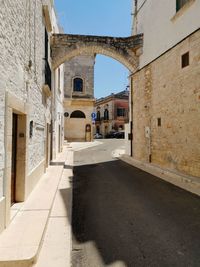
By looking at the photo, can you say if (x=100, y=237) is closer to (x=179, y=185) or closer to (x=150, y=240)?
(x=150, y=240)

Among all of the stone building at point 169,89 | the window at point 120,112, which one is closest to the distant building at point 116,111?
the window at point 120,112

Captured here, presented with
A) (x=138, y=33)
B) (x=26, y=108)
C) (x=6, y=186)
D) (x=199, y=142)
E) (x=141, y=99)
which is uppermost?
(x=138, y=33)

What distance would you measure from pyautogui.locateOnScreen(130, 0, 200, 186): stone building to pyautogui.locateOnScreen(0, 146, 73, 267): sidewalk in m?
4.47

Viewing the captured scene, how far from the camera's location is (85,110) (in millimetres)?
28531

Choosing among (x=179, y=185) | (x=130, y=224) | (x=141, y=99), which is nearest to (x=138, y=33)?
(x=141, y=99)

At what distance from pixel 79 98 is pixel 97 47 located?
16094 mm

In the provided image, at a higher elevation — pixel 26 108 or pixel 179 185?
pixel 26 108

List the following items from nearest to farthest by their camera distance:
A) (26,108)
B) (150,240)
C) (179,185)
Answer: (150,240)
(26,108)
(179,185)

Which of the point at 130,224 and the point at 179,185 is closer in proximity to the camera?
the point at 130,224

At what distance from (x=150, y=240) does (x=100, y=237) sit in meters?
0.74

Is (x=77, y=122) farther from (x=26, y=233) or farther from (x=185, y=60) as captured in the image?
(x=26, y=233)

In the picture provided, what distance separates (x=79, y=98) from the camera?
28344 mm

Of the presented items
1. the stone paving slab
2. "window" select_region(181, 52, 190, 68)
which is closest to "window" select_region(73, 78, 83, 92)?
"window" select_region(181, 52, 190, 68)

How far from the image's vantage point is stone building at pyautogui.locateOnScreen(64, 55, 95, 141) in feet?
92.3
